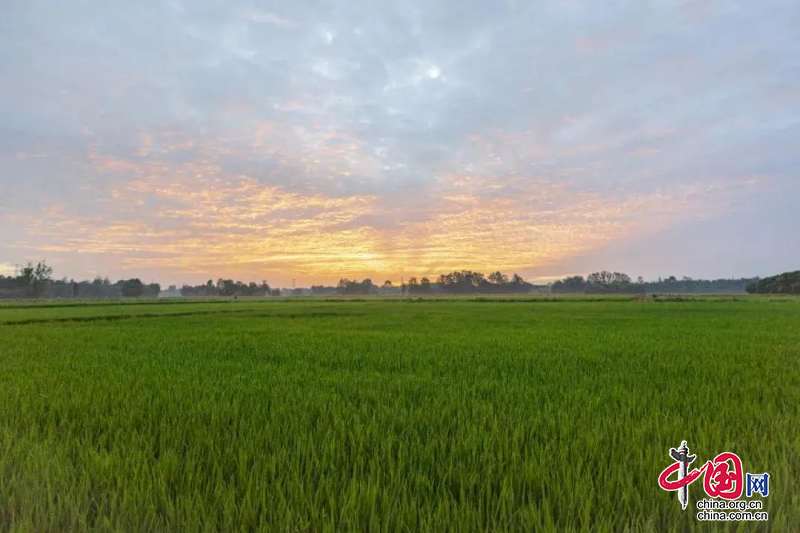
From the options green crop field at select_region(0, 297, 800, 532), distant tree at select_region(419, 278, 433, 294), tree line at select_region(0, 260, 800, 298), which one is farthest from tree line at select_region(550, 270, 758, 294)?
green crop field at select_region(0, 297, 800, 532)

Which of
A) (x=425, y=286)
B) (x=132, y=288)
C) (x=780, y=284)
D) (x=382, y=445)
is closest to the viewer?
(x=382, y=445)

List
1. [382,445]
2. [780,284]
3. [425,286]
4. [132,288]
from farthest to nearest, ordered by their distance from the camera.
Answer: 1. [425,286]
2. [132,288]
3. [780,284]
4. [382,445]

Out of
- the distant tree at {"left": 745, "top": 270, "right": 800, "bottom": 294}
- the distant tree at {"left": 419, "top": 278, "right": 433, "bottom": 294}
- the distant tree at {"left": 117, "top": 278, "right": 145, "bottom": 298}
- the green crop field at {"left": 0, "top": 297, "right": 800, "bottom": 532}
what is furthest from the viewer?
the distant tree at {"left": 419, "top": 278, "right": 433, "bottom": 294}

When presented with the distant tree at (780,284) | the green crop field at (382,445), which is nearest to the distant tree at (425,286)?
the distant tree at (780,284)

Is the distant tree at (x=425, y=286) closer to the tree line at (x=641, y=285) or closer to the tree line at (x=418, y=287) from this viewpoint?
the tree line at (x=418, y=287)

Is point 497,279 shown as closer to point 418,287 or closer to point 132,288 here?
point 418,287

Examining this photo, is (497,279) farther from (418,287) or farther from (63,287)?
(63,287)

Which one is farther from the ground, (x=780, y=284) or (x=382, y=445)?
(x=382, y=445)

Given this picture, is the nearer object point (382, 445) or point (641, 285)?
point (382, 445)

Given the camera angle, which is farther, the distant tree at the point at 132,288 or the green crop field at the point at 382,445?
the distant tree at the point at 132,288

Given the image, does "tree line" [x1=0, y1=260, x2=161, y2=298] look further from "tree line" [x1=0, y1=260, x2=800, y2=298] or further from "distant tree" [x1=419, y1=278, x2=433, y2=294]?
"distant tree" [x1=419, y1=278, x2=433, y2=294]

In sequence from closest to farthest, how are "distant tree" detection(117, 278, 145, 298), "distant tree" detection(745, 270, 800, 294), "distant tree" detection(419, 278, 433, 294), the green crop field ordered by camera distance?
the green crop field → "distant tree" detection(745, 270, 800, 294) → "distant tree" detection(117, 278, 145, 298) → "distant tree" detection(419, 278, 433, 294)

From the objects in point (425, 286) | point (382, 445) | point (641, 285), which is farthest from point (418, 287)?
point (382, 445)

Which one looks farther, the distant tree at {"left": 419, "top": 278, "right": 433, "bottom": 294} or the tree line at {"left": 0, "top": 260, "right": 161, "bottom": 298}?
the distant tree at {"left": 419, "top": 278, "right": 433, "bottom": 294}
